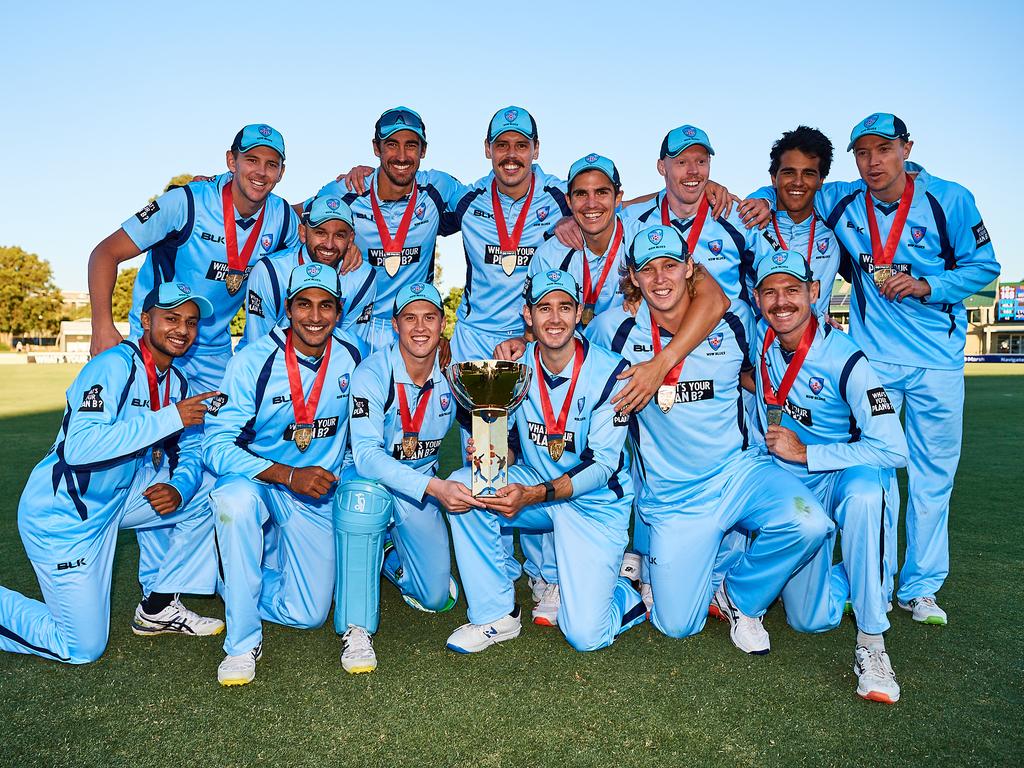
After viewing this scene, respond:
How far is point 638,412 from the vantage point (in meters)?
4.79

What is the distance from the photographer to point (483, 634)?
422 cm

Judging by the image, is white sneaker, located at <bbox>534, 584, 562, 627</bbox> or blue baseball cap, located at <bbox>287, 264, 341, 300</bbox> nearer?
blue baseball cap, located at <bbox>287, 264, 341, 300</bbox>

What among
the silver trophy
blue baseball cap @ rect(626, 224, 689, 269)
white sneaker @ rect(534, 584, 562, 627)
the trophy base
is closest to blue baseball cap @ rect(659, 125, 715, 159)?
blue baseball cap @ rect(626, 224, 689, 269)

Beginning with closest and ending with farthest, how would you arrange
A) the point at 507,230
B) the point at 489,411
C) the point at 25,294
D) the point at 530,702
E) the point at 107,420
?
1. the point at 530,702
2. the point at 489,411
3. the point at 107,420
4. the point at 507,230
5. the point at 25,294

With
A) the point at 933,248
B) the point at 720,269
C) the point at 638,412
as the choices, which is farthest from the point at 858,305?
the point at 638,412

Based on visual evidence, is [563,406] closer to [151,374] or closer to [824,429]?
[824,429]

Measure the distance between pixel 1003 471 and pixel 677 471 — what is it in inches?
259

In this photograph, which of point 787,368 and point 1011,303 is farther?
point 1011,303

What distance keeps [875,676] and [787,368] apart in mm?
1760

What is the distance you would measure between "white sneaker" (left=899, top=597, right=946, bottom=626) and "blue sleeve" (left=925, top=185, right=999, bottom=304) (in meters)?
1.93

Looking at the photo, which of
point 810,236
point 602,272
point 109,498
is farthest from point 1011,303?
point 109,498

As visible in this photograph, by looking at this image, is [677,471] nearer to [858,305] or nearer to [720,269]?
[720,269]

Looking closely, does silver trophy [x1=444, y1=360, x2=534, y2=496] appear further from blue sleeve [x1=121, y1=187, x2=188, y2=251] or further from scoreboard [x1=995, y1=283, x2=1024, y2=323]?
scoreboard [x1=995, y1=283, x2=1024, y2=323]

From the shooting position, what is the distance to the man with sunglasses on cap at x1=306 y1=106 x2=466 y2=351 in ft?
18.7
